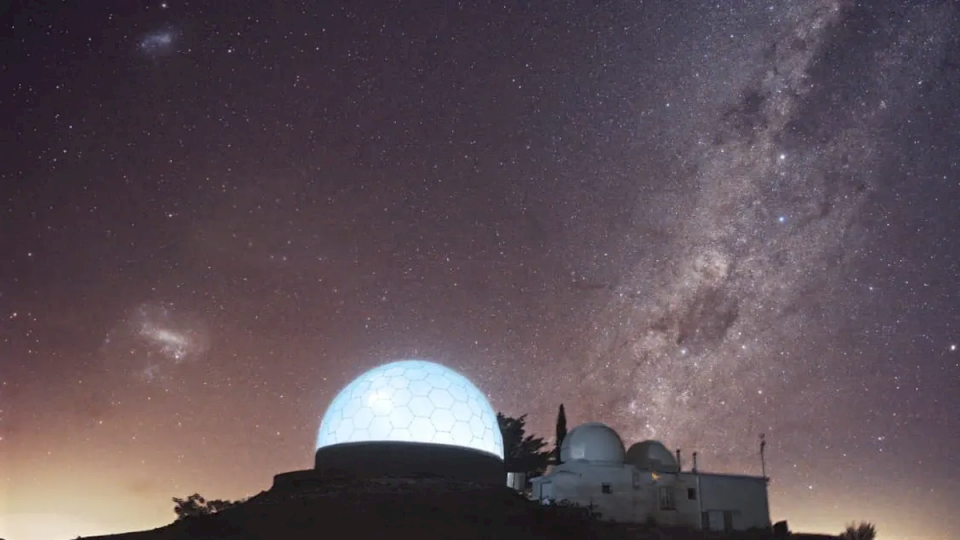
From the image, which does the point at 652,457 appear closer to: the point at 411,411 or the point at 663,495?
the point at 663,495

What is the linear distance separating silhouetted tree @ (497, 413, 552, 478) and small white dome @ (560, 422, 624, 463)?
1067cm

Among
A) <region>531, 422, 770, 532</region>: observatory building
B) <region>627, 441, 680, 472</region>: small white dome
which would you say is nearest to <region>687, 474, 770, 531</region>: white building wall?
<region>531, 422, 770, 532</region>: observatory building

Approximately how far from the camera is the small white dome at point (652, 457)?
119 feet

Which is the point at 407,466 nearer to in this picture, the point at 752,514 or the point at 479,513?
the point at 479,513

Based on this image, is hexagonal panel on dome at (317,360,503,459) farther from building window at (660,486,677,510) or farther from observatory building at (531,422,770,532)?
building window at (660,486,677,510)

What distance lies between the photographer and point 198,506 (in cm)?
3466

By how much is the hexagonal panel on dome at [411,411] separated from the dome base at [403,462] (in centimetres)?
33

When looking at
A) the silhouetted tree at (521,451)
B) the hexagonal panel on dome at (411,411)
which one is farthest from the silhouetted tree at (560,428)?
the hexagonal panel on dome at (411,411)

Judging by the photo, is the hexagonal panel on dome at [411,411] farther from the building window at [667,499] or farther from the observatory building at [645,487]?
the building window at [667,499]

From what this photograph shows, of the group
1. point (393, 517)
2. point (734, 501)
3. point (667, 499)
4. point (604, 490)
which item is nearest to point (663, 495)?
point (667, 499)

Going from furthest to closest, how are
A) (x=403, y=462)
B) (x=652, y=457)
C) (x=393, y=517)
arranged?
1. (x=652, y=457)
2. (x=403, y=462)
3. (x=393, y=517)

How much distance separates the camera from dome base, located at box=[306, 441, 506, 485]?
78.5 feet

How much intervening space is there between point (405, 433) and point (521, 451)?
942 inches

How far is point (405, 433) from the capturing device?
24594 millimetres
